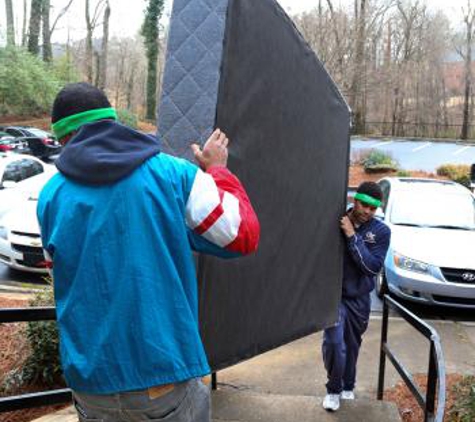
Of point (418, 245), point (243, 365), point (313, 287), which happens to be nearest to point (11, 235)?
point (243, 365)

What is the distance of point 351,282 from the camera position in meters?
4.20

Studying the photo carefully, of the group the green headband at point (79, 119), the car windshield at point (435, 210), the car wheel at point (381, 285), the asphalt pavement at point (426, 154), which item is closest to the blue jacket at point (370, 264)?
the green headband at point (79, 119)

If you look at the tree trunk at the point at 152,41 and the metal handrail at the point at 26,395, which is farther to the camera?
the tree trunk at the point at 152,41

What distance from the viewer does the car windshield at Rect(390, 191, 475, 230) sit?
834 cm

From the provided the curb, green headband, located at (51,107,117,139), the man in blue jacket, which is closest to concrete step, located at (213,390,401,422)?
the man in blue jacket

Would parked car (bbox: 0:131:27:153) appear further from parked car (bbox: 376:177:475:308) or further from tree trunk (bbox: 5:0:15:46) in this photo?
parked car (bbox: 376:177:475:308)

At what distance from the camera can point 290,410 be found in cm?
415

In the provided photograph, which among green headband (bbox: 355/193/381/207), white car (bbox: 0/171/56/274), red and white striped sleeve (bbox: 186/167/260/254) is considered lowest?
white car (bbox: 0/171/56/274)

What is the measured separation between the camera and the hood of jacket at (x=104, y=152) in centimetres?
174

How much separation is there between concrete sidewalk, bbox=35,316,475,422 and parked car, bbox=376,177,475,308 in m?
0.40

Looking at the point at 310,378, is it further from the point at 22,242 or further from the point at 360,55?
the point at 360,55

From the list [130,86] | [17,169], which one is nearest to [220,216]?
[17,169]

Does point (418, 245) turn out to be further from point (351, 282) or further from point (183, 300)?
point (183, 300)

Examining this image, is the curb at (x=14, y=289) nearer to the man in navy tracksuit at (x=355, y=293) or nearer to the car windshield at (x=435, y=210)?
the man in navy tracksuit at (x=355, y=293)
